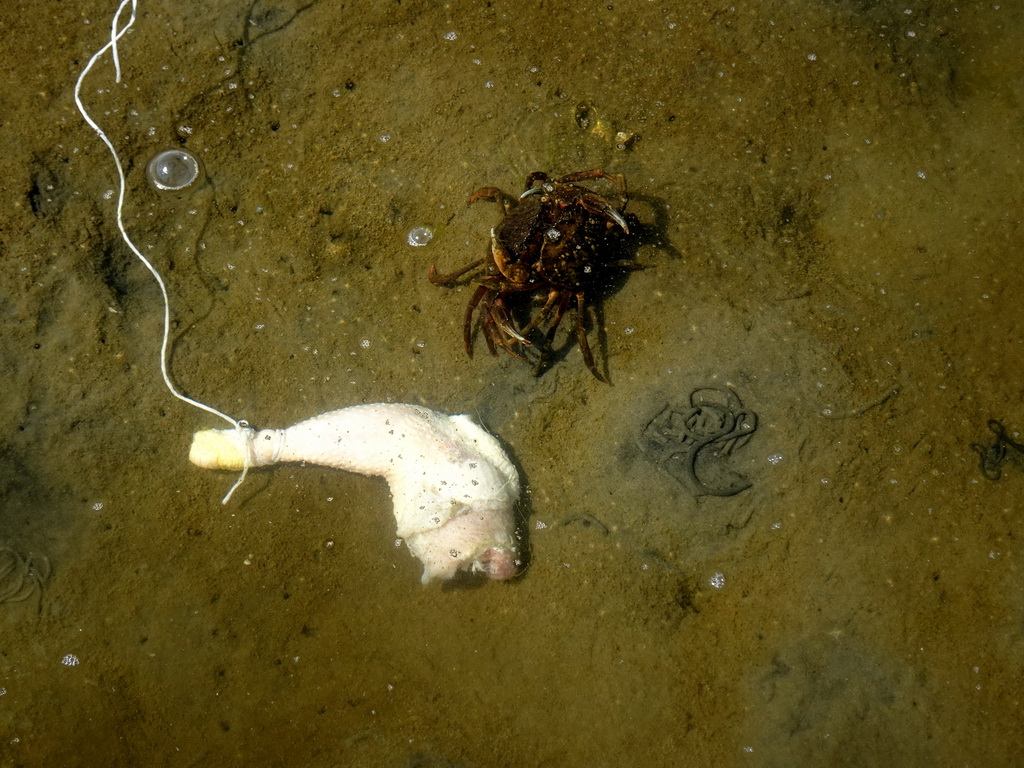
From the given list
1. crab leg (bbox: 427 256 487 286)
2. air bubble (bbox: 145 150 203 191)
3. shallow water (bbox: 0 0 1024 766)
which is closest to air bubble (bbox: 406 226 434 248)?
shallow water (bbox: 0 0 1024 766)

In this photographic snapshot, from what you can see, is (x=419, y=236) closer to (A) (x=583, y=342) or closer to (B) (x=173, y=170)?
(A) (x=583, y=342)

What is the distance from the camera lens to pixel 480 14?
147 inches

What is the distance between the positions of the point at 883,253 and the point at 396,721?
11.0ft

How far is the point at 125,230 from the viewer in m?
3.42

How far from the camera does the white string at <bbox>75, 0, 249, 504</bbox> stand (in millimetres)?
3279

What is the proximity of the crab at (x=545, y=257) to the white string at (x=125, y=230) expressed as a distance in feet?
4.09

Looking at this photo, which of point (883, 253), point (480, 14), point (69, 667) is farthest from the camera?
point (480, 14)

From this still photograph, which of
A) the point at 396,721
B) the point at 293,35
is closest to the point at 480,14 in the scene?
the point at 293,35

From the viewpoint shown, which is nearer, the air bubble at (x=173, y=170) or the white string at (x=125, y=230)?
the white string at (x=125, y=230)

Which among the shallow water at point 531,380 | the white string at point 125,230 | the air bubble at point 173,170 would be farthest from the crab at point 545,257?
the air bubble at point 173,170

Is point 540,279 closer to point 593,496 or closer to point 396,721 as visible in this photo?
point 593,496

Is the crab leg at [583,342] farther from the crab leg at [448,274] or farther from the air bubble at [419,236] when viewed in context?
the air bubble at [419,236]

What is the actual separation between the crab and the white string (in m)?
1.25

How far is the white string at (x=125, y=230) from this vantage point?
3279mm
